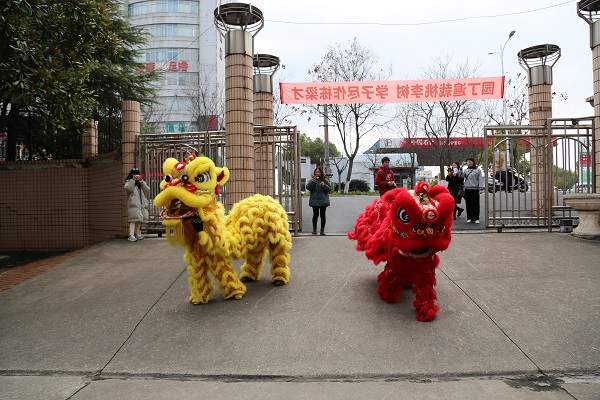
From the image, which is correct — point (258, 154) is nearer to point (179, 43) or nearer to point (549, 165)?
point (549, 165)

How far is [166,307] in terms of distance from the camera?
5.04 m

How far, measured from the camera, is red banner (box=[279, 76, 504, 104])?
11.3 meters

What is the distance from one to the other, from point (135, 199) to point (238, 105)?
2.69 meters

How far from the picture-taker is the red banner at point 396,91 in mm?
11305

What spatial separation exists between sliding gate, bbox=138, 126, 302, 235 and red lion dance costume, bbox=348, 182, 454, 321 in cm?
338

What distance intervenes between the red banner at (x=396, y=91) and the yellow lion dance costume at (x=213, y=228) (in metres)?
7.20

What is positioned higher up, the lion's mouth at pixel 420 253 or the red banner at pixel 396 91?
the red banner at pixel 396 91

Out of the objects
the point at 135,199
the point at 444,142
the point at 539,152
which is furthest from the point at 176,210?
the point at 444,142

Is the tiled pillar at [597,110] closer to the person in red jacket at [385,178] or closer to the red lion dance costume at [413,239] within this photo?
the person in red jacket at [385,178]

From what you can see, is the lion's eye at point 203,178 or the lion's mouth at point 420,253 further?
the lion's eye at point 203,178

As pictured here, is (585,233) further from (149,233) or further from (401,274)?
(149,233)

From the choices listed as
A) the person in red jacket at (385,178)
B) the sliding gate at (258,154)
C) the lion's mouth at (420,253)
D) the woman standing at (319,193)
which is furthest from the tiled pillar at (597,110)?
the lion's mouth at (420,253)

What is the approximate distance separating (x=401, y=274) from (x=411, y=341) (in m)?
0.82

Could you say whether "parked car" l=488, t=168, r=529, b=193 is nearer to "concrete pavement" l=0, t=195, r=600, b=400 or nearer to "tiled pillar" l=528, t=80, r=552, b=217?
"tiled pillar" l=528, t=80, r=552, b=217
